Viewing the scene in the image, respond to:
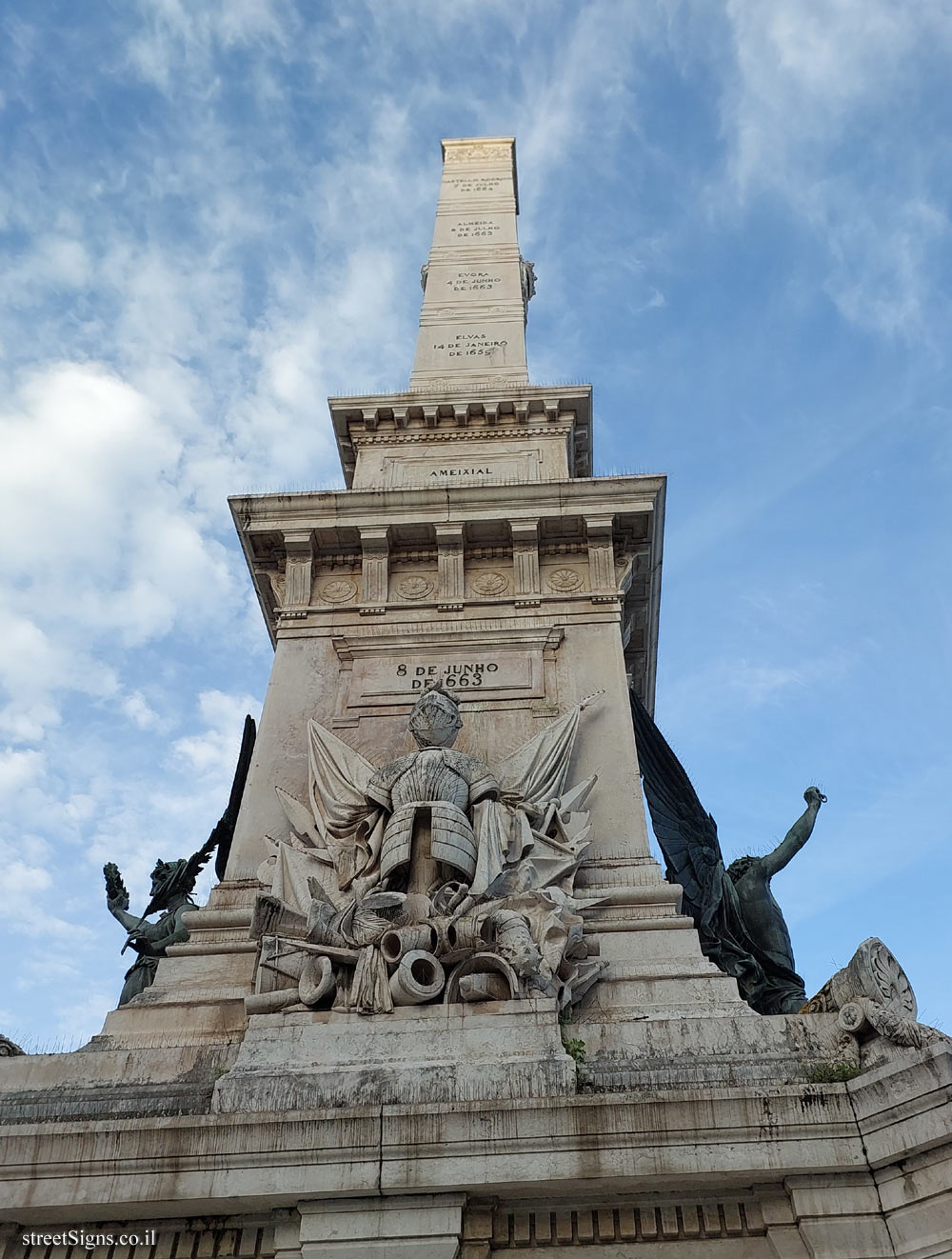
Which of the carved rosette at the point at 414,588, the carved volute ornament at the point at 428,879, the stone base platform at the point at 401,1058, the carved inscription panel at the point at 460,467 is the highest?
the carved inscription panel at the point at 460,467

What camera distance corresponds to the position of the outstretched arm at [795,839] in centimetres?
1436

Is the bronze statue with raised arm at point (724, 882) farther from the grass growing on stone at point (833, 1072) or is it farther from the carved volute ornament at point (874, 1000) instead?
the grass growing on stone at point (833, 1072)

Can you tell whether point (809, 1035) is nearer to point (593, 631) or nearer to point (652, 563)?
point (593, 631)

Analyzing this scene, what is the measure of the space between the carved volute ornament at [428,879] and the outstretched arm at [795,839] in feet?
9.78

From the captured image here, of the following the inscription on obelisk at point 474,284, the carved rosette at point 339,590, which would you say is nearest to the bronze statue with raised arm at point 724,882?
the carved rosette at point 339,590

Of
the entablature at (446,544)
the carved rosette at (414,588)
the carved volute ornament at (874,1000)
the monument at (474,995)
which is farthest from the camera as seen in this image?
the carved rosette at (414,588)

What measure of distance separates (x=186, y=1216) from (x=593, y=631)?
8.42 m

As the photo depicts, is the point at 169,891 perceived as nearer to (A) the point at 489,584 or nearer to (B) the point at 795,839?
(A) the point at 489,584

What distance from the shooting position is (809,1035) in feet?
33.1

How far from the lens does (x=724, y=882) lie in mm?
13633

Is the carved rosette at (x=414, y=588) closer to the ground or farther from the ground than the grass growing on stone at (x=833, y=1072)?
farther from the ground

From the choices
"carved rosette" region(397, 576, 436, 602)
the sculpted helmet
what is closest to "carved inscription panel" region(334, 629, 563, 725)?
"carved rosette" region(397, 576, 436, 602)

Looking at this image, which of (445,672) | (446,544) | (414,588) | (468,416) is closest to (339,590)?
(414,588)

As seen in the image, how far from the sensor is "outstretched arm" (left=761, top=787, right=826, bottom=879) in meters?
14.4
